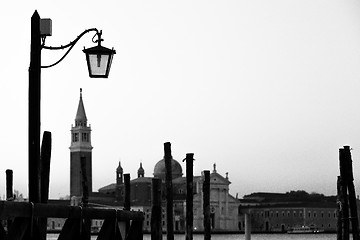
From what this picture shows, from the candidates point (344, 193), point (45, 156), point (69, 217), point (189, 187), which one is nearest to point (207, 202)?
point (189, 187)

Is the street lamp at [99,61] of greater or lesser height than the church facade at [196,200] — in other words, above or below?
below

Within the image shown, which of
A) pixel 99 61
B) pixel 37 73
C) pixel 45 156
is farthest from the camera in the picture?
pixel 45 156

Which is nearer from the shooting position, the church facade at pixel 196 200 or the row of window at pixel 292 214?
the church facade at pixel 196 200

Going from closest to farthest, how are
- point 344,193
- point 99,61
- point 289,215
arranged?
1. point 99,61
2. point 344,193
3. point 289,215

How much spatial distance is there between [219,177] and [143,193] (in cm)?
908

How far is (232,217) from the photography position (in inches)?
5069

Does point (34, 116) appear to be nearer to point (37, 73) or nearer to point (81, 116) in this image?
point (37, 73)

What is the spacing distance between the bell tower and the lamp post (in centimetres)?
10921

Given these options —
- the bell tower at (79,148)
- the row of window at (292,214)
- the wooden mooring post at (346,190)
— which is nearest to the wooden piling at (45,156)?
the wooden mooring post at (346,190)

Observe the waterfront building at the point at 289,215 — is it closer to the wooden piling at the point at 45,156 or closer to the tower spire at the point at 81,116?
the tower spire at the point at 81,116

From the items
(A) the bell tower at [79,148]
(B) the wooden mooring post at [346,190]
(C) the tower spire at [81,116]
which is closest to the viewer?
(B) the wooden mooring post at [346,190]

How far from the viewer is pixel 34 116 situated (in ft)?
26.4

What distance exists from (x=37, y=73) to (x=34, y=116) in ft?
1.16

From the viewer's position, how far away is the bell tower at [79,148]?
11812 centimetres
